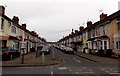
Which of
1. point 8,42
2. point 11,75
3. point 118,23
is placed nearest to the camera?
point 11,75

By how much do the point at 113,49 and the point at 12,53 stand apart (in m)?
14.9

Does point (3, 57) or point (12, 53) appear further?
point (12, 53)

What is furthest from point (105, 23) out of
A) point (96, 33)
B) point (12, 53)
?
point (12, 53)

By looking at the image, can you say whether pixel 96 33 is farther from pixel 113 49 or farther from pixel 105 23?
pixel 113 49

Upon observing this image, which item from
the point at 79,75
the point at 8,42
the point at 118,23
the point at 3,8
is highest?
the point at 3,8

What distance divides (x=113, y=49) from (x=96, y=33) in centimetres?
909

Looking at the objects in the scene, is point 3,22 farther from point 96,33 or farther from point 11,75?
point 96,33

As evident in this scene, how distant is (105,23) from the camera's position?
26797 mm

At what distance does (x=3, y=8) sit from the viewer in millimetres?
23922

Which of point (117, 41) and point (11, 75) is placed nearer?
point (11, 75)

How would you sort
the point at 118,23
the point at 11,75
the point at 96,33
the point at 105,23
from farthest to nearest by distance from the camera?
the point at 96,33, the point at 105,23, the point at 118,23, the point at 11,75

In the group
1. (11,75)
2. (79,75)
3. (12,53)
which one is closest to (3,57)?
(12,53)

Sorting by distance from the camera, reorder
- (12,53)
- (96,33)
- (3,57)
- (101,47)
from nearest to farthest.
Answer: (3,57) → (12,53) → (101,47) → (96,33)

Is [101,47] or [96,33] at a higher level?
[96,33]
